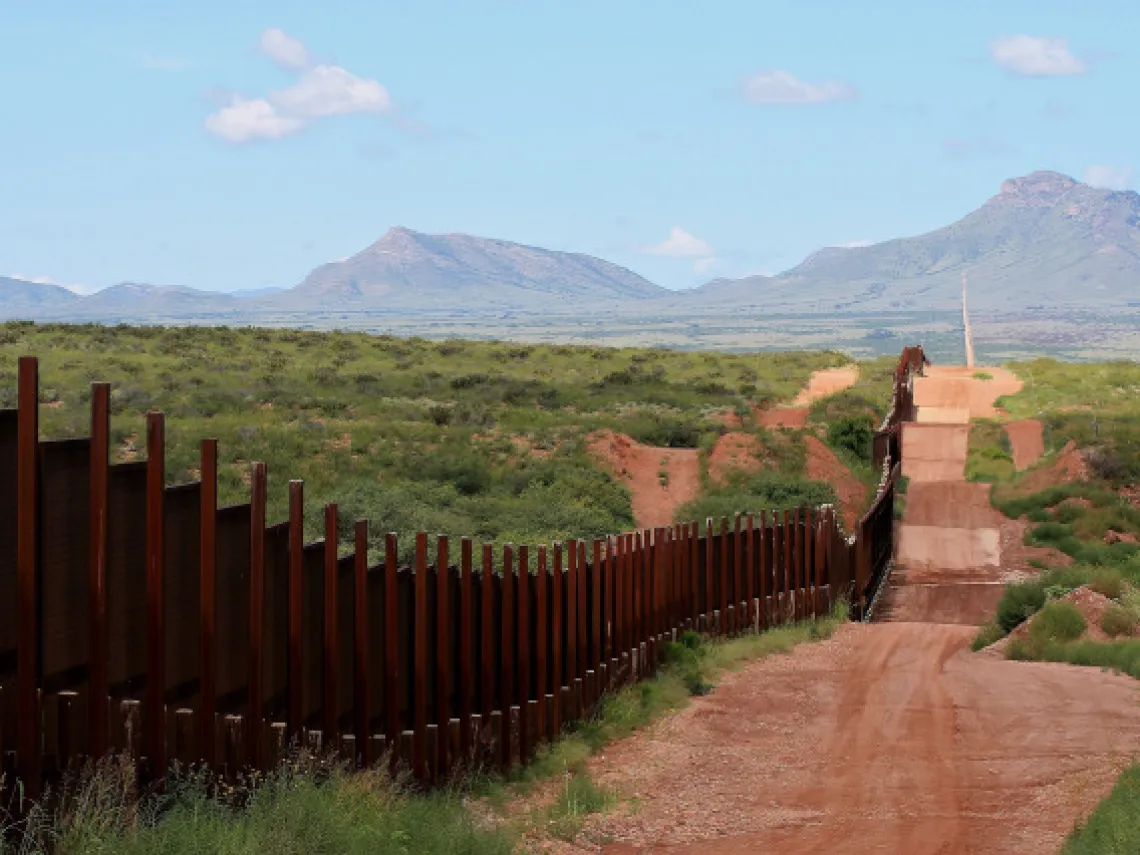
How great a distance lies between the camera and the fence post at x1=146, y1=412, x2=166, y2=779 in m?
7.94

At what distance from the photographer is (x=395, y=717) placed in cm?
1052

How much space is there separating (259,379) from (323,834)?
5015 centimetres

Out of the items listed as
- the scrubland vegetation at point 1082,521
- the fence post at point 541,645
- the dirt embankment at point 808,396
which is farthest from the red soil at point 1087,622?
the dirt embankment at point 808,396

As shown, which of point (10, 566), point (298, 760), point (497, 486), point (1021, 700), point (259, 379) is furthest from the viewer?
point (259, 379)

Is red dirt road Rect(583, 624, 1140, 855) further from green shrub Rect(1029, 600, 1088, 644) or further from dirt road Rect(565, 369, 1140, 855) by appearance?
green shrub Rect(1029, 600, 1088, 644)

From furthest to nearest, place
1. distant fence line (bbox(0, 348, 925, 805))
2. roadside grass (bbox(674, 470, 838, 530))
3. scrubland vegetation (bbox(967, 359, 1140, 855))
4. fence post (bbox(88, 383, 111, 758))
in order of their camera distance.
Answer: roadside grass (bbox(674, 470, 838, 530))
scrubland vegetation (bbox(967, 359, 1140, 855))
fence post (bbox(88, 383, 111, 758))
distant fence line (bbox(0, 348, 925, 805))

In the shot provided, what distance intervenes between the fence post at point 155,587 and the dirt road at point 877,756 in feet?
9.69

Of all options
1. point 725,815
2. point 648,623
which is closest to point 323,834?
point 725,815

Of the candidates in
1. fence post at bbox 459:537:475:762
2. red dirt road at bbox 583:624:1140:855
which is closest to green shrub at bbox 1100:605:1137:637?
red dirt road at bbox 583:624:1140:855

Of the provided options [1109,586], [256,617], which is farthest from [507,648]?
[1109,586]

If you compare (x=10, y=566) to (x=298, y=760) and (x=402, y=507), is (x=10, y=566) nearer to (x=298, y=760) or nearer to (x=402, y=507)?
(x=298, y=760)

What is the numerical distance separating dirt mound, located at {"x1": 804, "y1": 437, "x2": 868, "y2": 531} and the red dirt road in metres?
18.1

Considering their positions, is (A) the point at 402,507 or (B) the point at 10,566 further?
(A) the point at 402,507

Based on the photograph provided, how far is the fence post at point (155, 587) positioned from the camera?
7938 mm
